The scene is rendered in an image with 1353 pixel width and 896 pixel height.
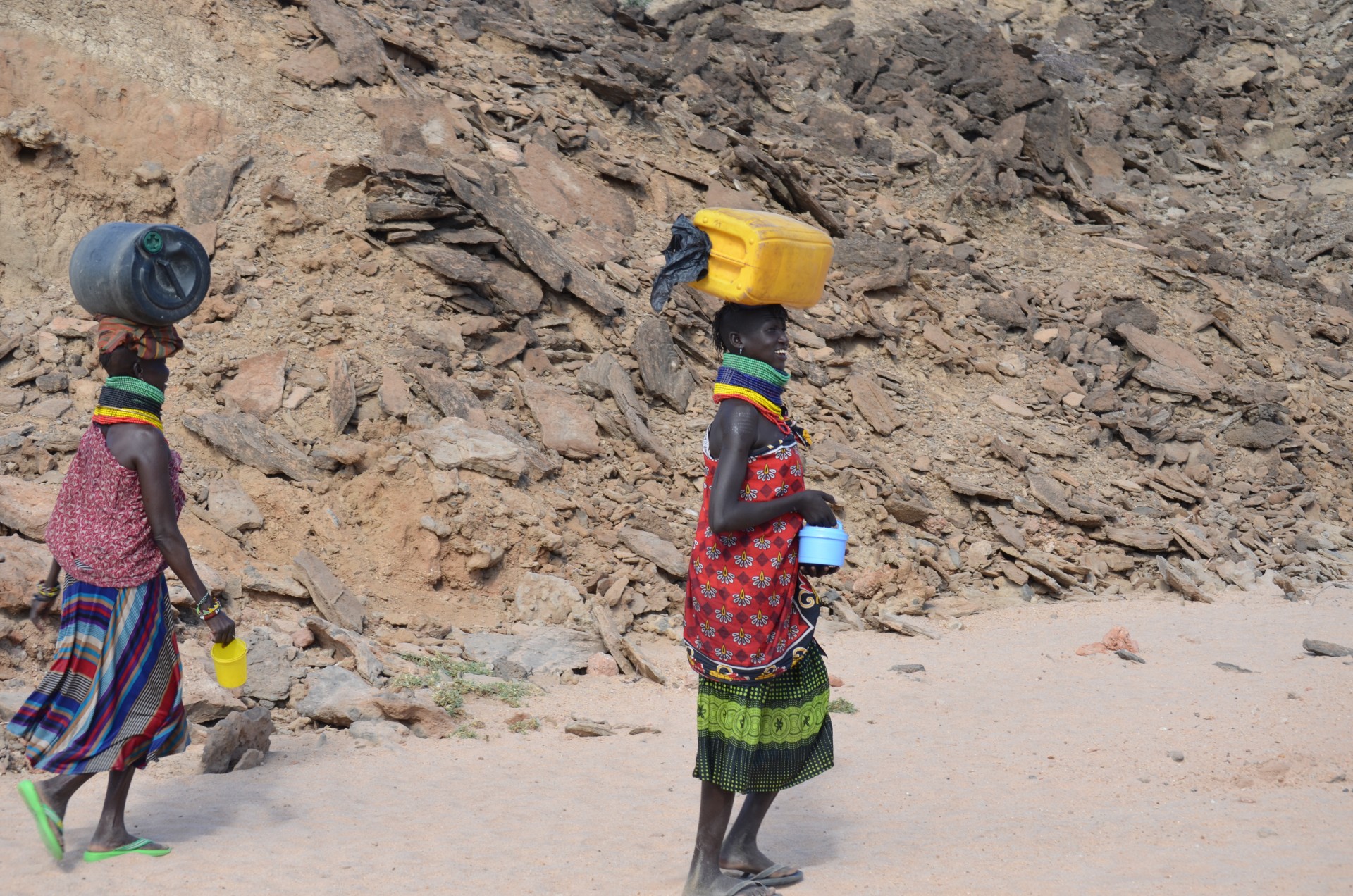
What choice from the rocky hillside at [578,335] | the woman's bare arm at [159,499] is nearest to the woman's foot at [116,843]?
the woman's bare arm at [159,499]

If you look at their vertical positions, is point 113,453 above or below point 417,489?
above

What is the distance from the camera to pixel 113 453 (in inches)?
132

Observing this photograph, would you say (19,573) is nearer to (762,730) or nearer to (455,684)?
(455,684)

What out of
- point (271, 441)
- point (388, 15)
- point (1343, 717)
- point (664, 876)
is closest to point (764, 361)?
point (664, 876)

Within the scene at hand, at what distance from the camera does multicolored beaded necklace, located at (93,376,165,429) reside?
3367mm

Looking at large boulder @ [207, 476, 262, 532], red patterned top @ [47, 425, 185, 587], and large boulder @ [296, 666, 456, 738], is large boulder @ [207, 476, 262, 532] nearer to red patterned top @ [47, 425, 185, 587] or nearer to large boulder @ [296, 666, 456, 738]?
large boulder @ [296, 666, 456, 738]

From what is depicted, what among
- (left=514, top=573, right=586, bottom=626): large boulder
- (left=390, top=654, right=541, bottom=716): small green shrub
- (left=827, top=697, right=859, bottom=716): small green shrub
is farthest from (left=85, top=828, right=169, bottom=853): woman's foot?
(left=827, top=697, right=859, bottom=716): small green shrub

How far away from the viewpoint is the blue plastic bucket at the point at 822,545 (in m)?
3.09

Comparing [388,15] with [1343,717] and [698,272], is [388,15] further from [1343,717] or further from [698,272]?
[1343,717]

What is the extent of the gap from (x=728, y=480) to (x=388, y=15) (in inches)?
422

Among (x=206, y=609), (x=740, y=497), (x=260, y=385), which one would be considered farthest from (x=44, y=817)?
(x=260, y=385)

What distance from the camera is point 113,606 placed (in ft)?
11.1

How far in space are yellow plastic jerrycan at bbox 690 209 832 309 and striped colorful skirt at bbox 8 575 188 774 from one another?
6.72 ft

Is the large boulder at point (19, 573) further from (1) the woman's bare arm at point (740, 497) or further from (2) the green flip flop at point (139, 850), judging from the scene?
(1) the woman's bare arm at point (740, 497)
